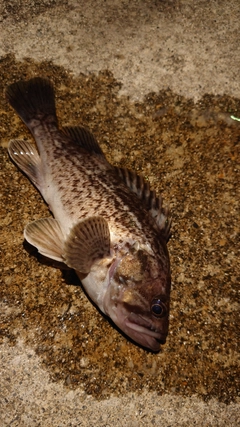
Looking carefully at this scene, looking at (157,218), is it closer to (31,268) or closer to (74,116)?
(31,268)

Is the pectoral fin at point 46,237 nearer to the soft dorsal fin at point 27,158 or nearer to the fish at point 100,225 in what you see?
the fish at point 100,225

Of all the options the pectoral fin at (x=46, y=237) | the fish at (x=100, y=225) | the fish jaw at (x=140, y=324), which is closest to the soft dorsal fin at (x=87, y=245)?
the fish at (x=100, y=225)

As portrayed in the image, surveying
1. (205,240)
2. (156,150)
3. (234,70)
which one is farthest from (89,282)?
(234,70)

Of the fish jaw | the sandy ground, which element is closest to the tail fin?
the sandy ground

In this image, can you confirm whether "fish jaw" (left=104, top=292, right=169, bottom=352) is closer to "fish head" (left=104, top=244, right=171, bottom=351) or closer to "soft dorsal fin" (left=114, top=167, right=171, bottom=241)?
"fish head" (left=104, top=244, right=171, bottom=351)

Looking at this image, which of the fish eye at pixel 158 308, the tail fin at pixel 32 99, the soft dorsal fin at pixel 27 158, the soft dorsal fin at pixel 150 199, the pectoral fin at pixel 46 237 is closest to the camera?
the fish eye at pixel 158 308
